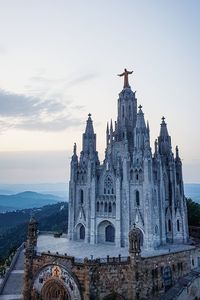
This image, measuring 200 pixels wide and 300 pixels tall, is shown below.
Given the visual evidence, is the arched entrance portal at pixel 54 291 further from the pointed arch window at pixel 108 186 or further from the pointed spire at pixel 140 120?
the pointed spire at pixel 140 120

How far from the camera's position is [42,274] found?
34.1 meters

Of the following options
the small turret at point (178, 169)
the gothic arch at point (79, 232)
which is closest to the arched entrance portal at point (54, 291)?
the gothic arch at point (79, 232)

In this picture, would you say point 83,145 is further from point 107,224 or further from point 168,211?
point 168,211

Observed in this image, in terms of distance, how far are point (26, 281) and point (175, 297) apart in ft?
51.8

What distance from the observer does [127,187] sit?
42469 mm

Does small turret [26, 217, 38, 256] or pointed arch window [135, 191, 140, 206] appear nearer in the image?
small turret [26, 217, 38, 256]

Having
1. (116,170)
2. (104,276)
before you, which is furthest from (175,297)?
(116,170)

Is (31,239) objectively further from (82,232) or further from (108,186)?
(108,186)

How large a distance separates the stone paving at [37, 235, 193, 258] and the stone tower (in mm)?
1642

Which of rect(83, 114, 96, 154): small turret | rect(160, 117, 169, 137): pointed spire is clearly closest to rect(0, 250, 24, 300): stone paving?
rect(83, 114, 96, 154): small turret

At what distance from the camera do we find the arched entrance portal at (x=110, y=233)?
43.9m

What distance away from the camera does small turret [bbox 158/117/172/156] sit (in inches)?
1837

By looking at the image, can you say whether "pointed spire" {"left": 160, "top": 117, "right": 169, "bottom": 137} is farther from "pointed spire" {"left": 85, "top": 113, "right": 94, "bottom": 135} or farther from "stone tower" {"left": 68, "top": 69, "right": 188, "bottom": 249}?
"pointed spire" {"left": 85, "top": 113, "right": 94, "bottom": 135}

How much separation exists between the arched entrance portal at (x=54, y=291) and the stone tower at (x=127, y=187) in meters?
11.0
